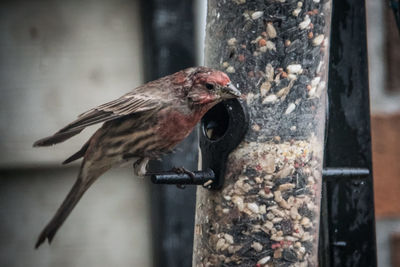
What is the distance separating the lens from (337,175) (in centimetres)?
290

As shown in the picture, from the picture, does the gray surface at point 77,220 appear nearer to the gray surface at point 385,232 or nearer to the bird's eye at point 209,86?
the gray surface at point 385,232

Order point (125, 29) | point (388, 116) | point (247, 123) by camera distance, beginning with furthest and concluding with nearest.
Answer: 1. point (125, 29)
2. point (388, 116)
3. point (247, 123)

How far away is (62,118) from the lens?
13.5 feet

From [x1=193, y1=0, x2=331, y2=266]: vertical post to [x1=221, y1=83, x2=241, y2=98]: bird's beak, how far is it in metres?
0.09

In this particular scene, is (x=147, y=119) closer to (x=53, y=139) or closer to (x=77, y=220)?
(x=53, y=139)

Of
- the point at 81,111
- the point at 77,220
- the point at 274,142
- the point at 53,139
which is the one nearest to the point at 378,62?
the point at 274,142

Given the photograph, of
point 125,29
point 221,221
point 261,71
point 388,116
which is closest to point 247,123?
point 261,71

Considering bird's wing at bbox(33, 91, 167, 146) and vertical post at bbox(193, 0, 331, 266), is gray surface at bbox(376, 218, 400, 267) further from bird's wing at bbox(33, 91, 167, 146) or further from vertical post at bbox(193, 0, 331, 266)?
bird's wing at bbox(33, 91, 167, 146)

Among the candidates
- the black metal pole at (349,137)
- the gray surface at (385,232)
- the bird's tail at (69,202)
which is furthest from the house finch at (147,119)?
the gray surface at (385,232)

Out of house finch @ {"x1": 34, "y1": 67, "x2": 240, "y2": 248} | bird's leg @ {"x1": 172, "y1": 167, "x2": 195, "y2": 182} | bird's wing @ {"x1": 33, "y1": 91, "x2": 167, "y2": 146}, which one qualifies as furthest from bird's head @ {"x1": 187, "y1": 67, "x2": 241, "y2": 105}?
bird's leg @ {"x1": 172, "y1": 167, "x2": 195, "y2": 182}

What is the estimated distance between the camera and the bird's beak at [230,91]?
2818mm

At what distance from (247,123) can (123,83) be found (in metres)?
1.34

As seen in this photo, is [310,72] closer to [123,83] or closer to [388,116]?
[388,116]

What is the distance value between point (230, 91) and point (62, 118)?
1.54 meters
